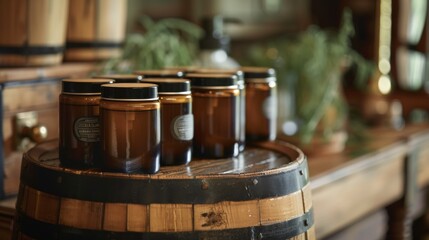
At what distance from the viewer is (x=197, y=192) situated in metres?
1.05

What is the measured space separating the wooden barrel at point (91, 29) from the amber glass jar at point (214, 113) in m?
0.58

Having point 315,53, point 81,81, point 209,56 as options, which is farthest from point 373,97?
point 81,81

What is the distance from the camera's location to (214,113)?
1282 millimetres

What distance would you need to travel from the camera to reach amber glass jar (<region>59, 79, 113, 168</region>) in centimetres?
116

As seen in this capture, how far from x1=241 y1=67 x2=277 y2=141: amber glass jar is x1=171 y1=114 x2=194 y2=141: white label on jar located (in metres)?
0.29

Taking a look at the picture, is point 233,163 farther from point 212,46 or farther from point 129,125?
point 212,46

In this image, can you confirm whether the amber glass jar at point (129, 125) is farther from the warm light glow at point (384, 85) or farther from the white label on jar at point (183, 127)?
the warm light glow at point (384, 85)

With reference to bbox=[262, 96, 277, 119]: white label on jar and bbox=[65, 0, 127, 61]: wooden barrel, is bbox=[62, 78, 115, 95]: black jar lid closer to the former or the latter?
bbox=[262, 96, 277, 119]: white label on jar

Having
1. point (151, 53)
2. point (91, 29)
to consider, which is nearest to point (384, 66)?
point (151, 53)

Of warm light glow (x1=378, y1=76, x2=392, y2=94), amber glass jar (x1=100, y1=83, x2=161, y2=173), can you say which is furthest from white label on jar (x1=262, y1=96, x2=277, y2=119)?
warm light glow (x1=378, y1=76, x2=392, y2=94)

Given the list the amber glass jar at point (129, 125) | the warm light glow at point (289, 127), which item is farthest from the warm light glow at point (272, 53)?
the amber glass jar at point (129, 125)

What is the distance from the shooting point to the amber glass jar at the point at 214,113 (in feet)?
4.19

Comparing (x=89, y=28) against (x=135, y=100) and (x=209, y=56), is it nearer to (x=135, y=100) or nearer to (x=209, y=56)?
(x=209, y=56)

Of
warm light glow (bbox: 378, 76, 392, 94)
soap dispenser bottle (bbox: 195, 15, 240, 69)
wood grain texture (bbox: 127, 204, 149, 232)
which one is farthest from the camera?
warm light glow (bbox: 378, 76, 392, 94)
